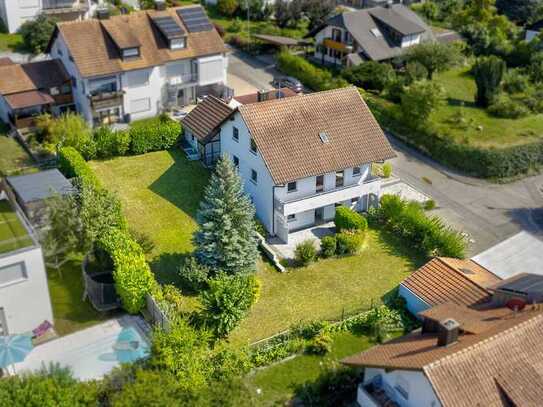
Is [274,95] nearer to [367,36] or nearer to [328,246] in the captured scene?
[328,246]

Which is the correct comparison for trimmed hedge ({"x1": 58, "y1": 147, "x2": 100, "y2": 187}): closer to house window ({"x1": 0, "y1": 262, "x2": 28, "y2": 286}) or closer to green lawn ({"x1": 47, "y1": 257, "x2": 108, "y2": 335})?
green lawn ({"x1": 47, "y1": 257, "x2": 108, "y2": 335})

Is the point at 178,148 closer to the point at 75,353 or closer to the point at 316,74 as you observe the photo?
the point at 316,74

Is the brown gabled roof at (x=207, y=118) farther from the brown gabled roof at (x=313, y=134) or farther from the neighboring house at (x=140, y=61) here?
the neighboring house at (x=140, y=61)

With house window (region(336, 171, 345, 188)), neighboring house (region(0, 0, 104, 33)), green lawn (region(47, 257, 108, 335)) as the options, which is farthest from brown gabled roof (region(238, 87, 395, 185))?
neighboring house (region(0, 0, 104, 33))

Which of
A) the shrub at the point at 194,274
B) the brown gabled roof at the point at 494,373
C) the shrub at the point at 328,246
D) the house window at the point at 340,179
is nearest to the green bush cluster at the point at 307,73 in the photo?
the house window at the point at 340,179

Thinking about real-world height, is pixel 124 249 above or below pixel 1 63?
below

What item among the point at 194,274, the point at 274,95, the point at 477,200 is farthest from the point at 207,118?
the point at 477,200

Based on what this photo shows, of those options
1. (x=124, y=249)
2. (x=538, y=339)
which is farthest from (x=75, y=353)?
(x=538, y=339)
